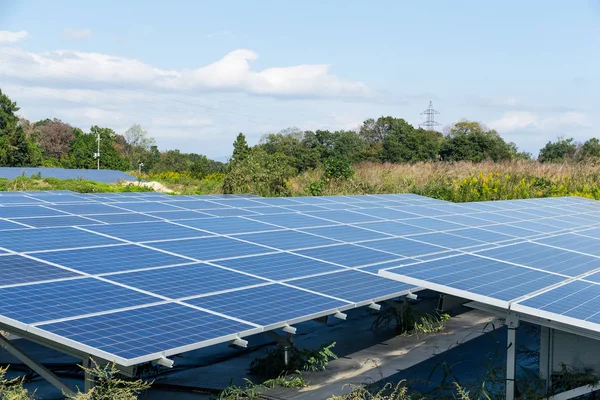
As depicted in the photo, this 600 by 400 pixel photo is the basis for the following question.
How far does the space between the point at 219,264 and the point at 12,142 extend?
66230 mm

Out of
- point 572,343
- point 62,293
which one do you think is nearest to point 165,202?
point 62,293

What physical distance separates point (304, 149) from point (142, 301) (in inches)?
2665

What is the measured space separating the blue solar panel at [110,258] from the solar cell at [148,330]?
2193 millimetres

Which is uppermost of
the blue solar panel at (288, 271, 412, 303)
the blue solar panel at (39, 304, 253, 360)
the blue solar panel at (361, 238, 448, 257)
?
the blue solar panel at (361, 238, 448, 257)

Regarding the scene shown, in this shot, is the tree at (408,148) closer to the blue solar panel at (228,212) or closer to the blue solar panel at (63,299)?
the blue solar panel at (228,212)

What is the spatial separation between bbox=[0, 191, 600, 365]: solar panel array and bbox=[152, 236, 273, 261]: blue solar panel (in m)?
0.04

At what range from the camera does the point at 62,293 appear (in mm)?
9148

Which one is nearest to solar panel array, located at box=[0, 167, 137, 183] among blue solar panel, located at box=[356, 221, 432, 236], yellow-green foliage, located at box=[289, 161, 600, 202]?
yellow-green foliage, located at box=[289, 161, 600, 202]

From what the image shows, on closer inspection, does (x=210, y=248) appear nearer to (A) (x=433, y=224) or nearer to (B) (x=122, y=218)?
(B) (x=122, y=218)

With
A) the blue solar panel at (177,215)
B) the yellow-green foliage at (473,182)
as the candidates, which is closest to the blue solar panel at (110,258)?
the blue solar panel at (177,215)

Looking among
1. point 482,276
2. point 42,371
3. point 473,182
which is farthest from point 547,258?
point 473,182

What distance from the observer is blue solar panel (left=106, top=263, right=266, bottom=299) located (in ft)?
32.2

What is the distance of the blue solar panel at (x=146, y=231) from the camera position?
44.3ft

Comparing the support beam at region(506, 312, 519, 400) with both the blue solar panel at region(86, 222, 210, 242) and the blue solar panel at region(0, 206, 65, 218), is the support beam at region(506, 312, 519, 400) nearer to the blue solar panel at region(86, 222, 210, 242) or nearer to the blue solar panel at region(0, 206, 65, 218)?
→ the blue solar panel at region(86, 222, 210, 242)
